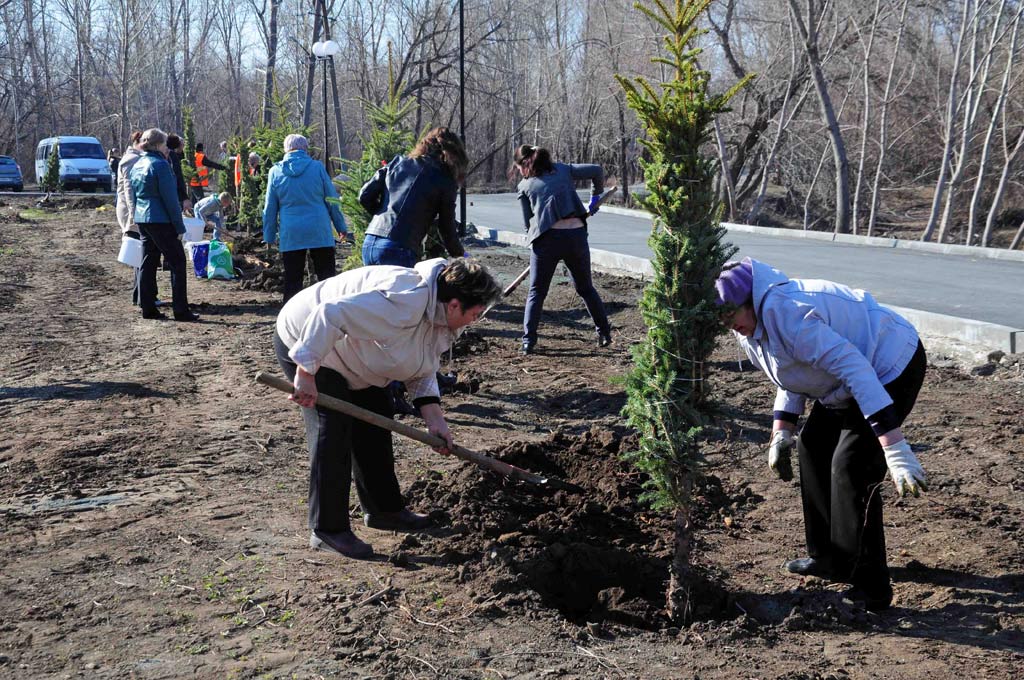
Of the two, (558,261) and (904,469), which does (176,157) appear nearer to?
(558,261)

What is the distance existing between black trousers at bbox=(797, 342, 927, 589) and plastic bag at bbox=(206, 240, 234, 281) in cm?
1005

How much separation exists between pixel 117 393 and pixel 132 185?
3.00m

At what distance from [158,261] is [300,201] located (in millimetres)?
2022

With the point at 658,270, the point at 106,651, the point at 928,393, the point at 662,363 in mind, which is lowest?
the point at 106,651

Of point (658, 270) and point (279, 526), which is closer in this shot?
point (658, 270)

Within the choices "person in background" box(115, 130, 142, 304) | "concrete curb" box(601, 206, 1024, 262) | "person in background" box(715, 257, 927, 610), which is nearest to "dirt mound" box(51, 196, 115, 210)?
"concrete curb" box(601, 206, 1024, 262)

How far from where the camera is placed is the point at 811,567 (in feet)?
13.5

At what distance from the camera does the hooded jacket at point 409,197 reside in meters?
6.27

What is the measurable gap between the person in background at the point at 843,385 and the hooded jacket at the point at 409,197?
295 centimetres

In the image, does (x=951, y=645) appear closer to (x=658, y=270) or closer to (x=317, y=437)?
(x=658, y=270)

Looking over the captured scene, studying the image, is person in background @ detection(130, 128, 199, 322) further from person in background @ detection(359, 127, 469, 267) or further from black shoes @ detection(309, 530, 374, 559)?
black shoes @ detection(309, 530, 374, 559)

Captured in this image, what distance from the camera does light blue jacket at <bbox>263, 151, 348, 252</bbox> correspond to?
27.9 feet

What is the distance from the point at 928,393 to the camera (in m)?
6.84

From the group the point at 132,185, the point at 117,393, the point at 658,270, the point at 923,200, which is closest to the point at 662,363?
the point at 658,270
